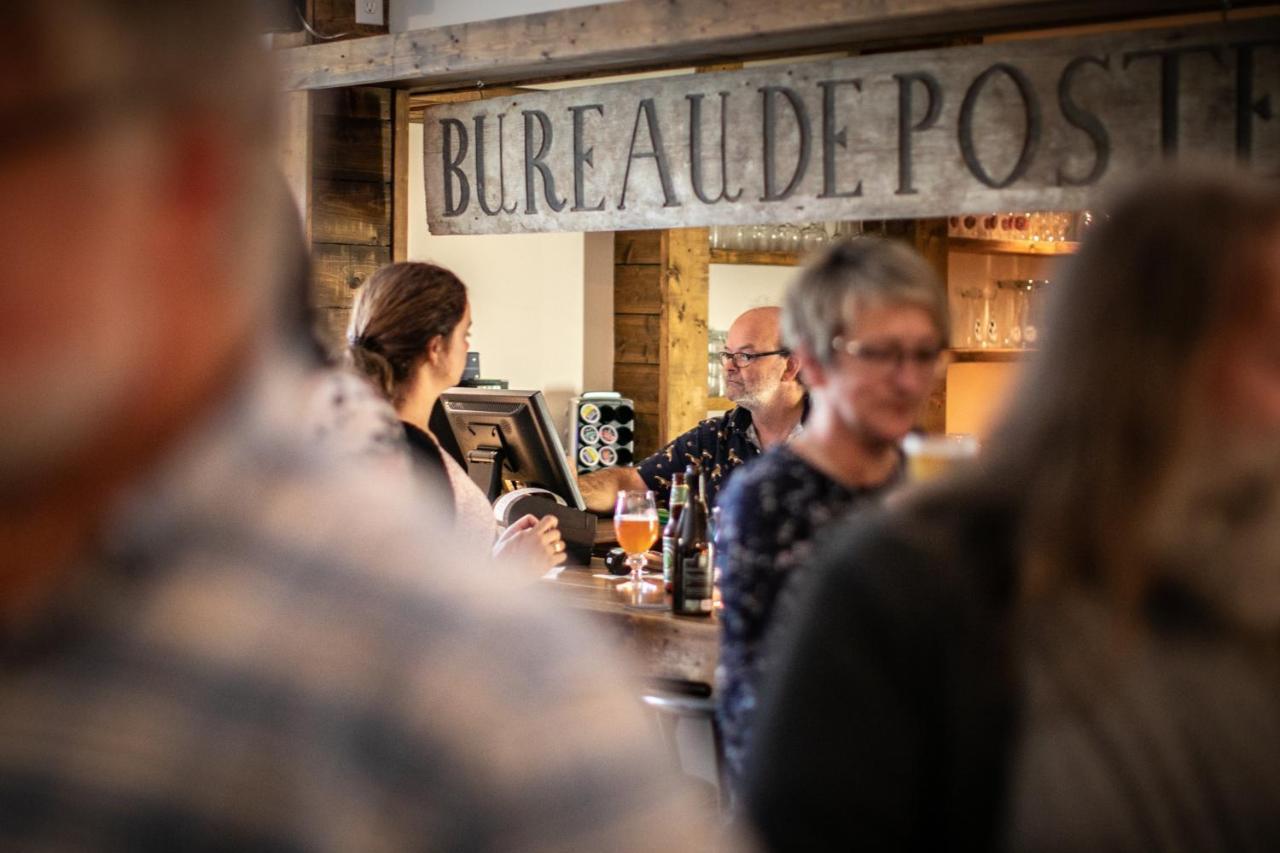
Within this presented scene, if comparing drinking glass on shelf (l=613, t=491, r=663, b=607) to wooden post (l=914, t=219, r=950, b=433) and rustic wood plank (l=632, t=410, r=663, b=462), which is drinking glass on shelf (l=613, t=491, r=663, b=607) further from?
rustic wood plank (l=632, t=410, r=663, b=462)

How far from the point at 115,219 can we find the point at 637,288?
794cm

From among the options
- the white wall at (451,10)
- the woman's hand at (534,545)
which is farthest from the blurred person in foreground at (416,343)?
the white wall at (451,10)

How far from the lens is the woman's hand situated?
3.86 m

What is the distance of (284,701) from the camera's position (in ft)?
1.56

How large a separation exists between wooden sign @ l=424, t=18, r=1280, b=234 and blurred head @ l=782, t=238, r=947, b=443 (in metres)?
1.20

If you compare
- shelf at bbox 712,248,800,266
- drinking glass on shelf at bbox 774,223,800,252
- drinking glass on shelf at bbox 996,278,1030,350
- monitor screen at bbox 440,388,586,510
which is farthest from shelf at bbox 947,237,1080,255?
monitor screen at bbox 440,388,586,510

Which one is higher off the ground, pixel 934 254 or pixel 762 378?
pixel 934 254

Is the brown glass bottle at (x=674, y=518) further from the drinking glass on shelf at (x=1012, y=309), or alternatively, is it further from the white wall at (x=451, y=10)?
the drinking glass on shelf at (x=1012, y=309)

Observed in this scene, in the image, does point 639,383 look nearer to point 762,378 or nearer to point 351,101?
point 762,378

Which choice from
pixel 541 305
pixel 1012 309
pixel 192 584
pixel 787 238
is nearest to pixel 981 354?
pixel 1012 309

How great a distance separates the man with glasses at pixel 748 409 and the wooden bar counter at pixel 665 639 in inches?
42.8

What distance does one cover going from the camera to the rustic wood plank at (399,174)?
4.52 m

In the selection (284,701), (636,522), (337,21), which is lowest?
(636,522)

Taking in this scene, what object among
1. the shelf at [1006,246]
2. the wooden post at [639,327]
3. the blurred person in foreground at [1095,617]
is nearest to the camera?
the blurred person in foreground at [1095,617]
